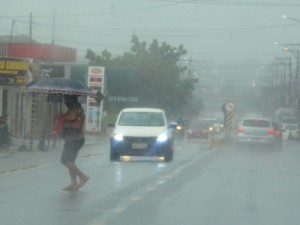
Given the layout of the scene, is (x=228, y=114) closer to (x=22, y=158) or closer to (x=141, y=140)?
(x=22, y=158)

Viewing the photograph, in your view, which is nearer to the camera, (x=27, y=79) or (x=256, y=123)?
(x=27, y=79)

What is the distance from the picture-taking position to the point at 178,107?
3445 inches

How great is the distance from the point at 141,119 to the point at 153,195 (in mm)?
11801

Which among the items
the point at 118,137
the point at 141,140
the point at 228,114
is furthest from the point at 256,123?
the point at 118,137

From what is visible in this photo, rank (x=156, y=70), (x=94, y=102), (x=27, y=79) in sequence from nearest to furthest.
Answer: (x=27, y=79) → (x=94, y=102) → (x=156, y=70)

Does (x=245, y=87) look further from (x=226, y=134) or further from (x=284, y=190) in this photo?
(x=284, y=190)

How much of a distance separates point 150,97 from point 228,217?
7065 centimetres

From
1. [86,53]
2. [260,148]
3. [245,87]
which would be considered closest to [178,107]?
[86,53]

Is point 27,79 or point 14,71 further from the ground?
point 14,71

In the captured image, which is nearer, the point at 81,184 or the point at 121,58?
the point at 81,184

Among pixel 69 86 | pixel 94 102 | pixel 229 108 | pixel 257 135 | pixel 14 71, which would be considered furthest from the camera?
pixel 94 102

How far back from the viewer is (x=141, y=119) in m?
27.9

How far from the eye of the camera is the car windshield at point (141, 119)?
90.9 feet

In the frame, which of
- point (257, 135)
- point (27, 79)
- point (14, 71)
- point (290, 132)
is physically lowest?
point (290, 132)
